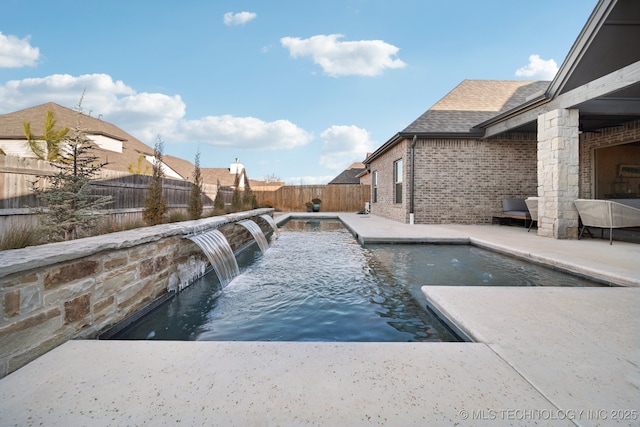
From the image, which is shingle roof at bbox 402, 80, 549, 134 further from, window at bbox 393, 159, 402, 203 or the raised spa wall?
the raised spa wall

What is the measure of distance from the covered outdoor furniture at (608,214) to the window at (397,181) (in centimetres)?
525

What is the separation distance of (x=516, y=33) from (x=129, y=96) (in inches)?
940

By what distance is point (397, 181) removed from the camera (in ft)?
36.0

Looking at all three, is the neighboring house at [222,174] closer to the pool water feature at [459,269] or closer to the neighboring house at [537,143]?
the neighboring house at [537,143]

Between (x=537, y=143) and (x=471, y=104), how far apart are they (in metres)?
3.56

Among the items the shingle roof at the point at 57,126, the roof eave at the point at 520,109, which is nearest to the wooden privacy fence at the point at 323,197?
the shingle roof at the point at 57,126

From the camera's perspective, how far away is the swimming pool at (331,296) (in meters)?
2.50

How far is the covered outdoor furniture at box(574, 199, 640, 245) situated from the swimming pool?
2.51 m

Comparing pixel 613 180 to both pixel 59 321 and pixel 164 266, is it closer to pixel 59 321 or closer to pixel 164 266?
pixel 164 266

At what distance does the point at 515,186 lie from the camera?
955 cm

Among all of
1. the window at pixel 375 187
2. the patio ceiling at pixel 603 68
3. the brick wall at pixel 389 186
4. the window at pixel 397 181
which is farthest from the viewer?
the window at pixel 375 187

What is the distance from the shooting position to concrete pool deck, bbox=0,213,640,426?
3.92 ft

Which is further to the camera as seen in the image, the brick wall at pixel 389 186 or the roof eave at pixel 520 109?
the brick wall at pixel 389 186

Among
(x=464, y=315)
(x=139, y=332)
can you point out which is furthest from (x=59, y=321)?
(x=464, y=315)
